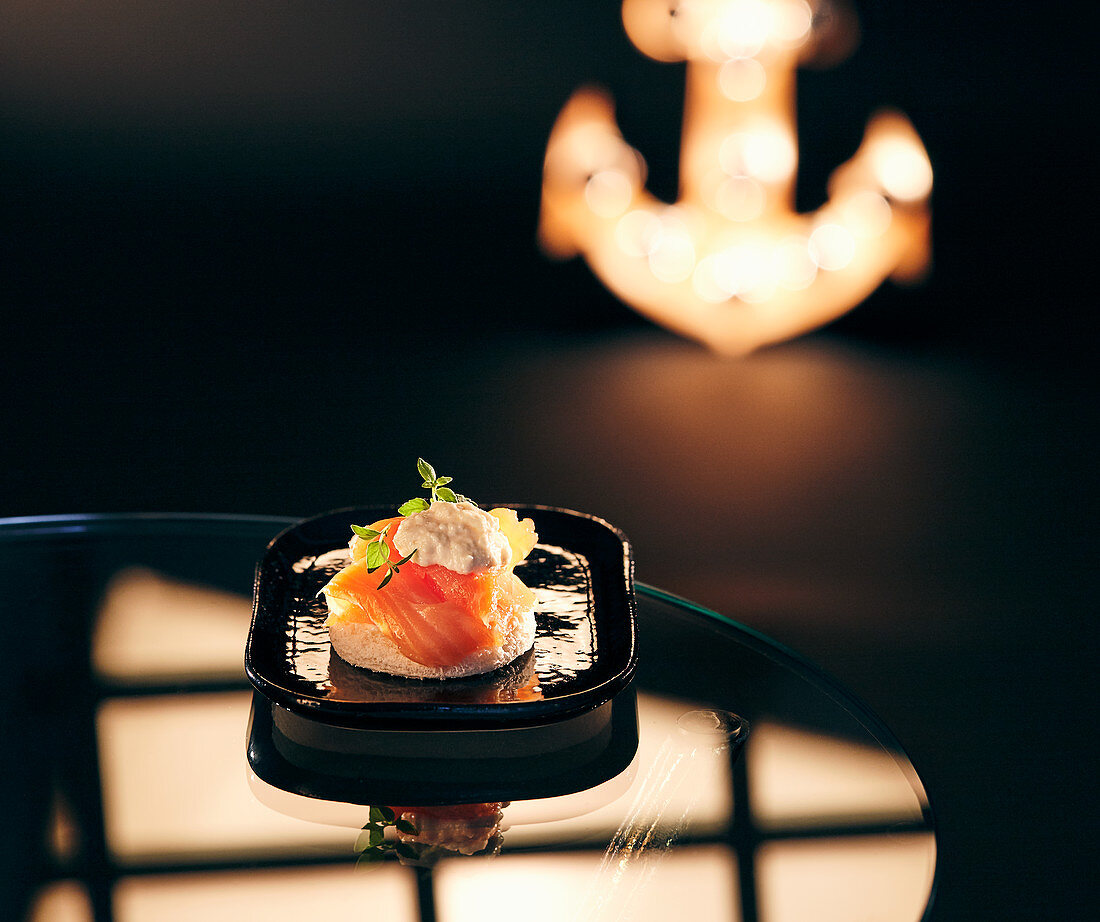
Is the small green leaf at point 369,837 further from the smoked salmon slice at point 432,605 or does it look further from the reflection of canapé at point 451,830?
the smoked salmon slice at point 432,605

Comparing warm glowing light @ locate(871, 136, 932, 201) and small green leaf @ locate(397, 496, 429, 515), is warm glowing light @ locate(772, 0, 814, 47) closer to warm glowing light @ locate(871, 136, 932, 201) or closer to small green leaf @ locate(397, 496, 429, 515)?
warm glowing light @ locate(871, 136, 932, 201)

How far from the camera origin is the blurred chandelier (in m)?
3.50

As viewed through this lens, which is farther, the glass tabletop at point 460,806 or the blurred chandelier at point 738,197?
the blurred chandelier at point 738,197

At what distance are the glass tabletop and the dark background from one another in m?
0.96

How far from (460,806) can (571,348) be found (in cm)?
276

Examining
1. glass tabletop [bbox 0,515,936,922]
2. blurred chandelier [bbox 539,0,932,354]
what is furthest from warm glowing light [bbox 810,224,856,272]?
glass tabletop [bbox 0,515,936,922]

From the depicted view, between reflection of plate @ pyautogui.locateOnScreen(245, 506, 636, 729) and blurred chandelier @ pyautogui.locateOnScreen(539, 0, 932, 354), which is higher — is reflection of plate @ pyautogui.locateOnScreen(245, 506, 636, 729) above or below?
below

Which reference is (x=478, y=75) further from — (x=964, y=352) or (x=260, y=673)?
(x=260, y=673)

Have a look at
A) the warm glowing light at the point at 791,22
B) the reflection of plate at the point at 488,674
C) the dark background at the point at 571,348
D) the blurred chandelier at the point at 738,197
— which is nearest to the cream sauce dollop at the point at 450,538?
the reflection of plate at the point at 488,674

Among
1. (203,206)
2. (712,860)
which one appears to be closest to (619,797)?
(712,860)

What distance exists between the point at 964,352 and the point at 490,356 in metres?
1.35

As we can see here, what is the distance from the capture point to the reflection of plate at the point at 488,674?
1.13m

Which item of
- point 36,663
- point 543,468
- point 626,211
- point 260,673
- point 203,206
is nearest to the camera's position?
point 260,673

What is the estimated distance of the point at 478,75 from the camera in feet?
13.2
